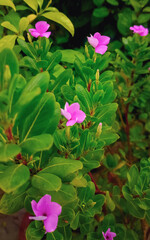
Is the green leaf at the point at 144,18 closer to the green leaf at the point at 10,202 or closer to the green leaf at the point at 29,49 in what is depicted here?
the green leaf at the point at 29,49

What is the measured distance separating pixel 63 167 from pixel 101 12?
5.47ft

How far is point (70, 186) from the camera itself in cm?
77

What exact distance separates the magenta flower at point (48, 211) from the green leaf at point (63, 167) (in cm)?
7

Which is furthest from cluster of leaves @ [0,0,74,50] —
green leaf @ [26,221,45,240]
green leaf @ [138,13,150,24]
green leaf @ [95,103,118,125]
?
green leaf @ [138,13,150,24]

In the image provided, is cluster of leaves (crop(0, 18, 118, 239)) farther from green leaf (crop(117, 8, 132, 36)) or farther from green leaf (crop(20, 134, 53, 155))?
green leaf (crop(117, 8, 132, 36))

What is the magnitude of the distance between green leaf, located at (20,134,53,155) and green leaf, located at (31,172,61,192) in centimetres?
11

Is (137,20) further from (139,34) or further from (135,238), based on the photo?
(135,238)

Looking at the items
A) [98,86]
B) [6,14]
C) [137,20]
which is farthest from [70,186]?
[137,20]

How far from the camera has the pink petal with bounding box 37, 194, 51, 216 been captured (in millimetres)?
700

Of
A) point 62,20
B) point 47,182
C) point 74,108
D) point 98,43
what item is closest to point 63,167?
point 47,182

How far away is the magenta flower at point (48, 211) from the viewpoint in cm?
68

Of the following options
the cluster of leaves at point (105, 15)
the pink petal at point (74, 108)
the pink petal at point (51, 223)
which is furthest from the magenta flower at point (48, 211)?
the cluster of leaves at point (105, 15)

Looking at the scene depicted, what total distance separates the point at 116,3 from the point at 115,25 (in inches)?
9.9

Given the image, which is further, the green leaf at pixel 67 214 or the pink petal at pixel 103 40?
the pink petal at pixel 103 40
